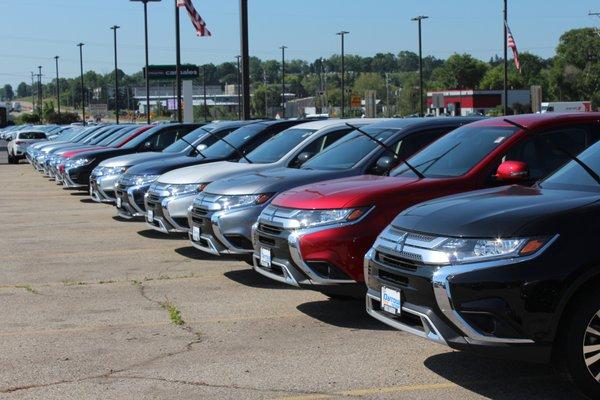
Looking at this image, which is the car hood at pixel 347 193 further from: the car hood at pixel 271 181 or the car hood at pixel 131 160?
the car hood at pixel 131 160

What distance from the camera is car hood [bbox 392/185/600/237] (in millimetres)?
5141

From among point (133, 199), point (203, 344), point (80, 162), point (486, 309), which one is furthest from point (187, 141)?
point (486, 309)

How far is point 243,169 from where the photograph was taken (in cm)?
1101

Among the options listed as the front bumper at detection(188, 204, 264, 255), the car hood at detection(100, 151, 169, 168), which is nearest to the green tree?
the car hood at detection(100, 151, 169, 168)

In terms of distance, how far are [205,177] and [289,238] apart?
12.9ft

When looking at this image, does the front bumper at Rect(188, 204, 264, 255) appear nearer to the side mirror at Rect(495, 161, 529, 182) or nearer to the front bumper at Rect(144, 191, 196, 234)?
the front bumper at Rect(144, 191, 196, 234)

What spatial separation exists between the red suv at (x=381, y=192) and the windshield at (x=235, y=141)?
5.41 m

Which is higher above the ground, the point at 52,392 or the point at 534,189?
the point at 534,189

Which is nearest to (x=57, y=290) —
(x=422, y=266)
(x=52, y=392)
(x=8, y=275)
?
(x=8, y=275)

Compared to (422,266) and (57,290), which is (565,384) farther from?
(57,290)

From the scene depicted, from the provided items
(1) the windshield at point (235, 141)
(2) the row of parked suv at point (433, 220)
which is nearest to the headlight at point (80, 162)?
(1) the windshield at point (235, 141)

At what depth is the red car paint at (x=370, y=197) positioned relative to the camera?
7.21m

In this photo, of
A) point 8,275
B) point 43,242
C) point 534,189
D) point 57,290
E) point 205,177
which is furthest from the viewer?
point 43,242

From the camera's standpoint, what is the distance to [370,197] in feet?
24.1
